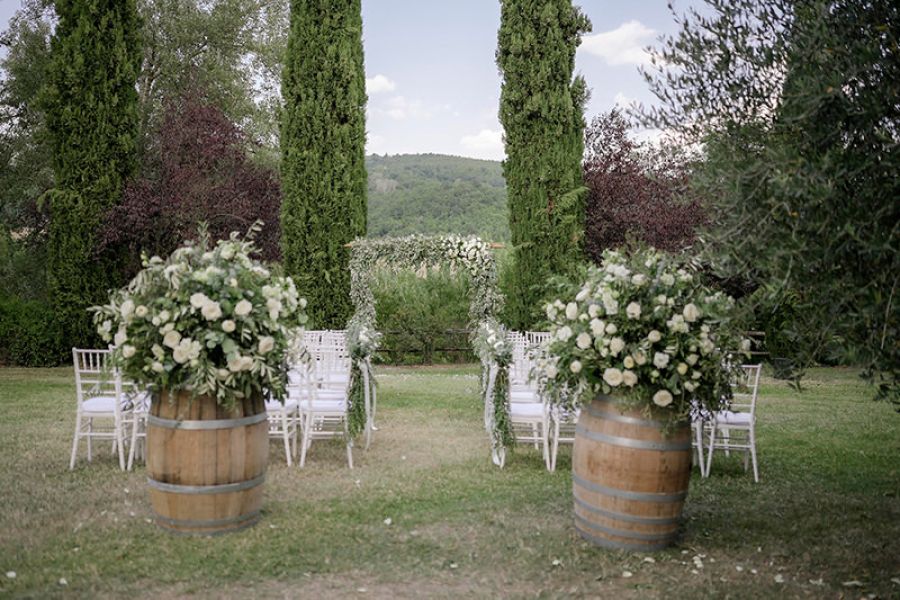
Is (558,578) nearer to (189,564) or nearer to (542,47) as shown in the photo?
(189,564)

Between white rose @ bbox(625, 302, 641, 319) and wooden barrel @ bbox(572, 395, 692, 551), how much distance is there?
52cm

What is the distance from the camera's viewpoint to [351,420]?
6707 mm

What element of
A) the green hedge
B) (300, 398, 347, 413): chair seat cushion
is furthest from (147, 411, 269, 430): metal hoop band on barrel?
the green hedge

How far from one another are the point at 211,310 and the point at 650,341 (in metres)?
2.65

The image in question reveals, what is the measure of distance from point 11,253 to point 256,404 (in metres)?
14.3

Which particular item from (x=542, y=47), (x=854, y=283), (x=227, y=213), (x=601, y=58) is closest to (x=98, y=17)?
(x=227, y=213)

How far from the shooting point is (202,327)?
451cm

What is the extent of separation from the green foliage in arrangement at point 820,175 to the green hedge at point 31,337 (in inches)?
517

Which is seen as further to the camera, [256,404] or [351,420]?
[351,420]

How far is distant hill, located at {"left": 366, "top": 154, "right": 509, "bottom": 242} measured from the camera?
809 inches

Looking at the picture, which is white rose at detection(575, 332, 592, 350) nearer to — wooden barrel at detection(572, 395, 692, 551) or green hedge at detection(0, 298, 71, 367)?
wooden barrel at detection(572, 395, 692, 551)

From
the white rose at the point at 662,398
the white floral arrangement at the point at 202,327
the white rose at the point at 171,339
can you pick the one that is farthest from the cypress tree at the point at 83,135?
the white rose at the point at 662,398

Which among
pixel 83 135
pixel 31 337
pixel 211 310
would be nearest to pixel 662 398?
pixel 211 310

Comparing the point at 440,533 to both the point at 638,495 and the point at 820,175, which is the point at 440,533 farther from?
the point at 820,175
